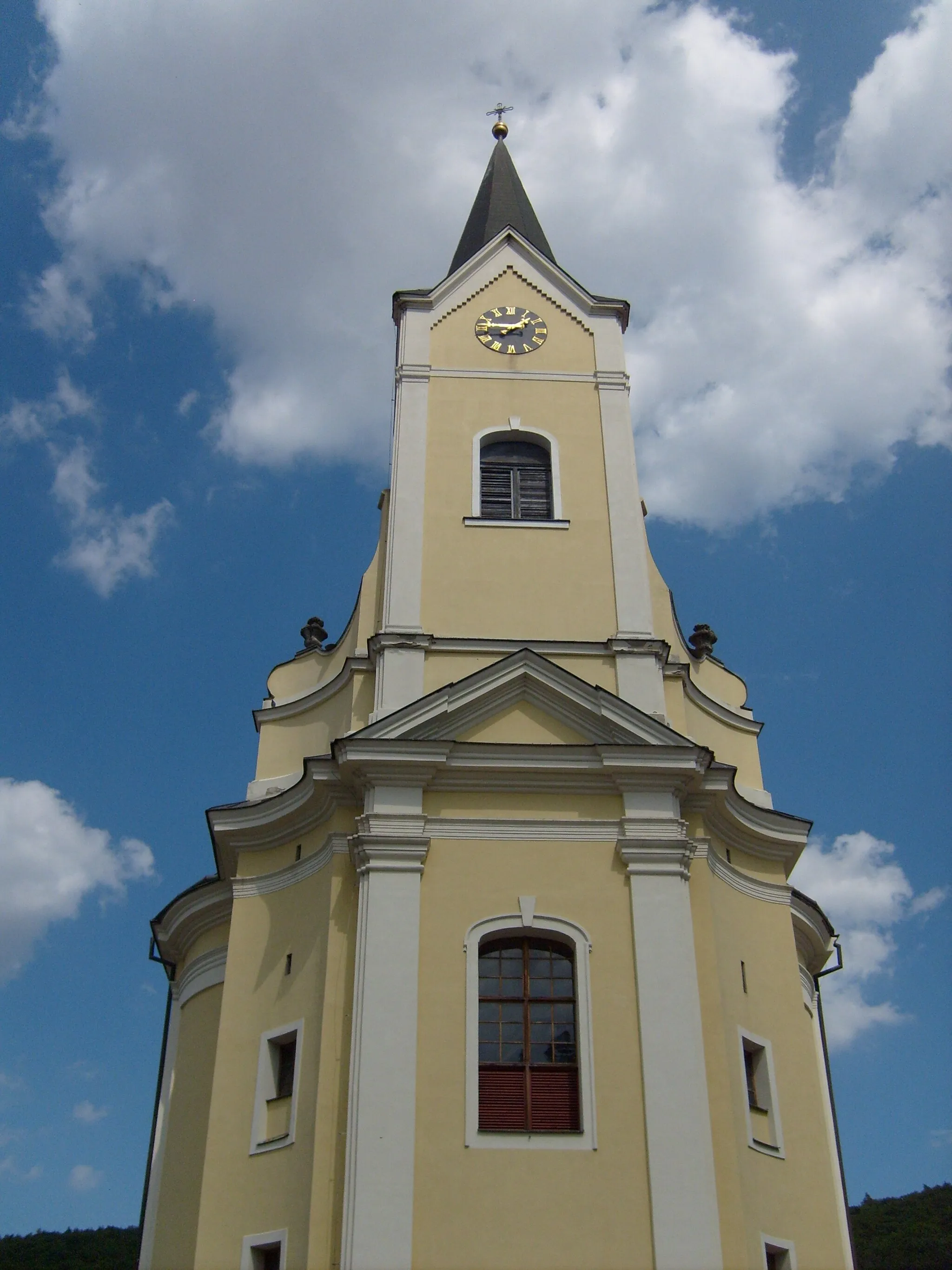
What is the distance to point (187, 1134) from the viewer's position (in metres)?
19.4

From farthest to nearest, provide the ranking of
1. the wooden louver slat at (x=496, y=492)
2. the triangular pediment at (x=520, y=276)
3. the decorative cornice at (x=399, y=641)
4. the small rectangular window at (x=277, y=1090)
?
the triangular pediment at (x=520, y=276) → the wooden louver slat at (x=496, y=492) → the decorative cornice at (x=399, y=641) → the small rectangular window at (x=277, y=1090)

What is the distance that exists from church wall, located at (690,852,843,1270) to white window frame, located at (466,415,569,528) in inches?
236

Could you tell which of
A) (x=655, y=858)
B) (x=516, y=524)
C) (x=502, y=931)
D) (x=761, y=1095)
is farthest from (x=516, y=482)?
(x=761, y=1095)

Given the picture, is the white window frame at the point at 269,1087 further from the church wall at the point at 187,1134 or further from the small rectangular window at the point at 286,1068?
the church wall at the point at 187,1134

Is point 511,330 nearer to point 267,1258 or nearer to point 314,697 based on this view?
point 314,697

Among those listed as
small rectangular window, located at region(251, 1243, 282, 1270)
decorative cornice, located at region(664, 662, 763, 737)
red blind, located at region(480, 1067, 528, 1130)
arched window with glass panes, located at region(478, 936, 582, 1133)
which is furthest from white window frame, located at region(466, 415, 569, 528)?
small rectangular window, located at region(251, 1243, 282, 1270)

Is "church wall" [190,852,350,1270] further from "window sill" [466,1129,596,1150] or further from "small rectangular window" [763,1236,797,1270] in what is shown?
"small rectangular window" [763,1236,797,1270]

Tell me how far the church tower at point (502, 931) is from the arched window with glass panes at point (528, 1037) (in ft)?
0.11

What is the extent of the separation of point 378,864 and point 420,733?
6.17 feet

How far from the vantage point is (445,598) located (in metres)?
20.0

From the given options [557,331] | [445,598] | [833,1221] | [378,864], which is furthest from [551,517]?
[833,1221]

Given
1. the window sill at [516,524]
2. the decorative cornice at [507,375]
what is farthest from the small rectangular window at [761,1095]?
the decorative cornice at [507,375]

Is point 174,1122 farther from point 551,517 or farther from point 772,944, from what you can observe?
point 551,517

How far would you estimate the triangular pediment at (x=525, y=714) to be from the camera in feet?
59.1
